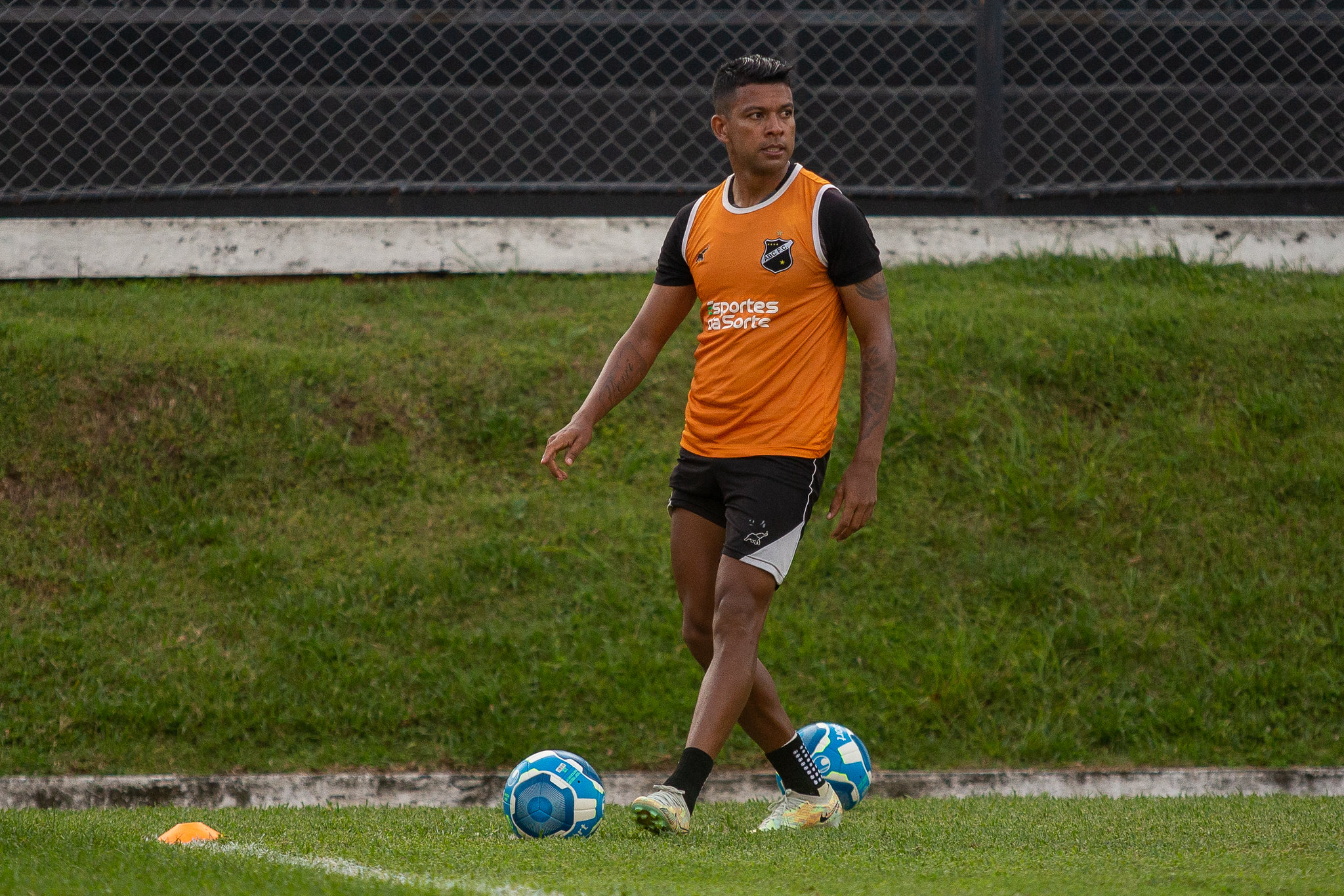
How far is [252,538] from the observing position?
6.25 metres

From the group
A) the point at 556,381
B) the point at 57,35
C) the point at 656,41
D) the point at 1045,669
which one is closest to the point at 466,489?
the point at 556,381

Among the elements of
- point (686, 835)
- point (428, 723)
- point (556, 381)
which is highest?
point (556, 381)

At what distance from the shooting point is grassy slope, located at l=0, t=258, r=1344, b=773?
18.3 ft

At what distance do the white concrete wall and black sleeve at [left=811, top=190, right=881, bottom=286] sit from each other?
4.49m

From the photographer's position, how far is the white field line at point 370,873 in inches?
101

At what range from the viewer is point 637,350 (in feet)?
13.7

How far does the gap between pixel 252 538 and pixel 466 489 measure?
1114 mm

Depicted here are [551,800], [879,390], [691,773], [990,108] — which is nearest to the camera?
[691,773]

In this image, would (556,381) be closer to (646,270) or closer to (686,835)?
(646,270)

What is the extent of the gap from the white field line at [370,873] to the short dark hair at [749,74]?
242 cm

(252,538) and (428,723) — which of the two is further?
(252,538)

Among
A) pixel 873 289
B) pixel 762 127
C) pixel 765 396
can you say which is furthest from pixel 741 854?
pixel 762 127

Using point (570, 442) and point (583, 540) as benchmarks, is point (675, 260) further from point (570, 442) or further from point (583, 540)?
point (583, 540)

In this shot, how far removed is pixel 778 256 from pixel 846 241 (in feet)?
0.69
